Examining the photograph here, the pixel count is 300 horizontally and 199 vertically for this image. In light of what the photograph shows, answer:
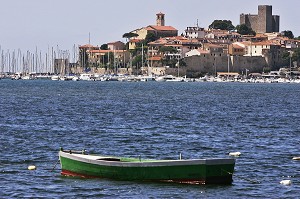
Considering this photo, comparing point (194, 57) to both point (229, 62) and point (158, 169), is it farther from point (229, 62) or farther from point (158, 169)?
point (158, 169)

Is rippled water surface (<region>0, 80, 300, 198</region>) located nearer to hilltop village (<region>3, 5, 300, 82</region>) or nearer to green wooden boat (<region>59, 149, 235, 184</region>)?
green wooden boat (<region>59, 149, 235, 184</region>)

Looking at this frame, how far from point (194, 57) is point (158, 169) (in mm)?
151051

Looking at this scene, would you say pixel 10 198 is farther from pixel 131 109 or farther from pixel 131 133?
pixel 131 109

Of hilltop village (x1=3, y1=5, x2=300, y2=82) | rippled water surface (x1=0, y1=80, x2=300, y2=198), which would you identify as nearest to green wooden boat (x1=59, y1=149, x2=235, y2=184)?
rippled water surface (x1=0, y1=80, x2=300, y2=198)

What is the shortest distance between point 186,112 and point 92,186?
110 ft

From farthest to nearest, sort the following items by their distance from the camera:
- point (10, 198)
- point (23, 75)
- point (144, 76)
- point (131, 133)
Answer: point (23, 75)
point (144, 76)
point (131, 133)
point (10, 198)

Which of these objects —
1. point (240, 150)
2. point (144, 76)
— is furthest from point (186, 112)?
point (144, 76)

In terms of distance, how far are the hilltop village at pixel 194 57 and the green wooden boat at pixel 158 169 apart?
489ft

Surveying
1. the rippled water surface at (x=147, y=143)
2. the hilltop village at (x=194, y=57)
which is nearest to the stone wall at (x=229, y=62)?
the hilltop village at (x=194, y=57)

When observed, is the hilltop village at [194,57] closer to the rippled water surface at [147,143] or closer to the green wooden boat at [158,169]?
the rippled water surface at [147,143]

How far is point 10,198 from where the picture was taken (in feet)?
77.0

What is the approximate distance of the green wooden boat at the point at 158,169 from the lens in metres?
24.0

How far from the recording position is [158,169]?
2438 cm

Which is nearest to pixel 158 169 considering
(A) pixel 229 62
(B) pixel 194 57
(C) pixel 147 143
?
(C) pixel 147 143
